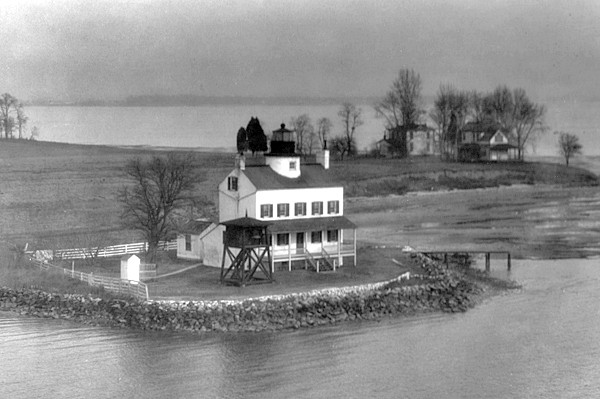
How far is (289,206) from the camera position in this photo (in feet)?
138

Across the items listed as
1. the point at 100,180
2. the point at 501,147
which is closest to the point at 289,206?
the point at 100,180

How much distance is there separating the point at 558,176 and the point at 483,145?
9835 millimetres

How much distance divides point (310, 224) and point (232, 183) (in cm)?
354

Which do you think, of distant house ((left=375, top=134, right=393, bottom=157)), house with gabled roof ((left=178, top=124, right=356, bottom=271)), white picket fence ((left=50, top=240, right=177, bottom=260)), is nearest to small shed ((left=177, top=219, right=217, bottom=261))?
house with gabled roof ((left=178, top=124, right=356, bottom=271))

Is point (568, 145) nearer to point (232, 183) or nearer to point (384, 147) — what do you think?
point (384, 147)

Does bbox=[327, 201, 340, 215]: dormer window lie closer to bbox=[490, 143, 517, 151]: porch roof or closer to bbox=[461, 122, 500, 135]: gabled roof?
bbox=[490, 143, 517, 151]: porch roof

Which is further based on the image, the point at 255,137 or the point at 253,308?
the point at 255,137

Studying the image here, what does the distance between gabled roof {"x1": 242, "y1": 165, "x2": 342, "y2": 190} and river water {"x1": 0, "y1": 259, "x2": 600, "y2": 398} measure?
7.72 metres

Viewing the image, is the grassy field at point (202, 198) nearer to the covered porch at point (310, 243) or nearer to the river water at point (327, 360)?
the covered porch at point (310, 243)

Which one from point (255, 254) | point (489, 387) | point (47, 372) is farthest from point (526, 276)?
point (47, 372)

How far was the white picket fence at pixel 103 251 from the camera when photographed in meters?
44.2

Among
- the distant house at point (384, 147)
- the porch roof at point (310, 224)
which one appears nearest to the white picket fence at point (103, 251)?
the porch roof at point (310, 224)

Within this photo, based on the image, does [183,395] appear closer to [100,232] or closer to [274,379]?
[274,379]

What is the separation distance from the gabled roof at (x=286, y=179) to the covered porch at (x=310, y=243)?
142cm
